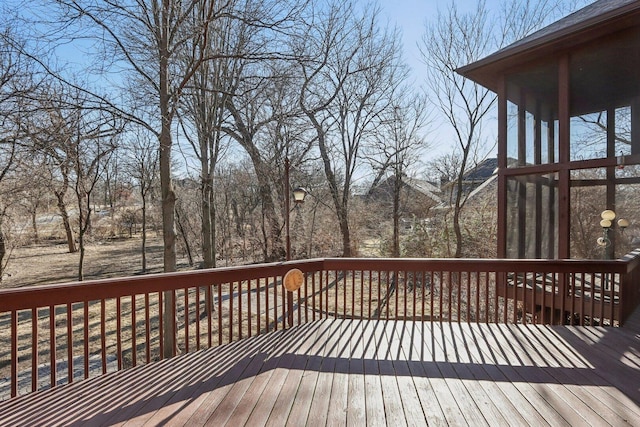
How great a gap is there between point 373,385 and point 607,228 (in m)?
5.60

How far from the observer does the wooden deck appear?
203cm

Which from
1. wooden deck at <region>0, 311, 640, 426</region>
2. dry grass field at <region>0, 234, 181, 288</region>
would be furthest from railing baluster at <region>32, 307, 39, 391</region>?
dry grass field at <region>0, 234, 181, 288</region>

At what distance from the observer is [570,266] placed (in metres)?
3.71

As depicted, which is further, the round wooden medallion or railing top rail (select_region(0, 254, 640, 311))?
the round wooden medallion

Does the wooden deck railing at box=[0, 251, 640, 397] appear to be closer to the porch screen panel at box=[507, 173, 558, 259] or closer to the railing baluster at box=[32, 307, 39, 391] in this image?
the railing baluster at box=[32, 307, 39, 391]

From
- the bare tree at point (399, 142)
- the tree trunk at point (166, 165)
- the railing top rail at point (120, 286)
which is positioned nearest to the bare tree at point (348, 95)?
the bare tree at point (399, 142)

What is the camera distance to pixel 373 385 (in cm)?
239

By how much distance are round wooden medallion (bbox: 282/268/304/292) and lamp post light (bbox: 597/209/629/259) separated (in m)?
5.39

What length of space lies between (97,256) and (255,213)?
1013 centimetres

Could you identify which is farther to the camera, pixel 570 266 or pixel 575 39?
pixel 575 39

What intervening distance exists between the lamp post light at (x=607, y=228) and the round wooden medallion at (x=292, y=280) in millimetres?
5394

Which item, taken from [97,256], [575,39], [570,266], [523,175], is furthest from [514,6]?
[97,256]

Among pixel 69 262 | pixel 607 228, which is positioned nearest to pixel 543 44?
pixel 607 228

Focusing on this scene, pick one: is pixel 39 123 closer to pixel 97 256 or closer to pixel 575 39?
pixel 575 39
